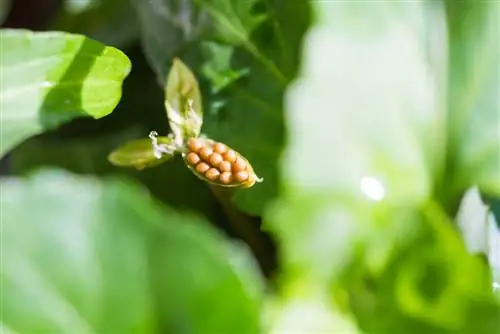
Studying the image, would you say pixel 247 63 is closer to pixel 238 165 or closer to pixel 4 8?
pixel 238 165

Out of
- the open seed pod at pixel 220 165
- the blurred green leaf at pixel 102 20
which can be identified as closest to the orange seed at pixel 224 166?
the open seed pod at pixel 220 165

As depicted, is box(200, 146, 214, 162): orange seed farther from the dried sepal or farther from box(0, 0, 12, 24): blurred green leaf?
box(0, 0, 12, 24): blurred green leaf

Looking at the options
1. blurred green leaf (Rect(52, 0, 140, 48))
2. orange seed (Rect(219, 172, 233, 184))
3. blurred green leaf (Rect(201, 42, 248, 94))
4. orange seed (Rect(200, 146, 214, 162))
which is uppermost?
blurred green leaf (Rect(201, 42, 248, 94))

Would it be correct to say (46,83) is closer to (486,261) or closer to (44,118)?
(44,118)

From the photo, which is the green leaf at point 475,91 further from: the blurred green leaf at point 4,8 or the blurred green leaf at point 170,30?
the blurred green leaf at point 4,8

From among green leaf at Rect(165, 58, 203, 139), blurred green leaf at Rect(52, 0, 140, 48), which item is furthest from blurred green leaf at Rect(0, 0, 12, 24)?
green leaf at Rect(165, 58, 203, 139)

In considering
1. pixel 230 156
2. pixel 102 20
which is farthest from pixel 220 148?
pixel 102 20

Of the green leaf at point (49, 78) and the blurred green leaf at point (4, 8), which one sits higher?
the green leaf at point (49, 78)
